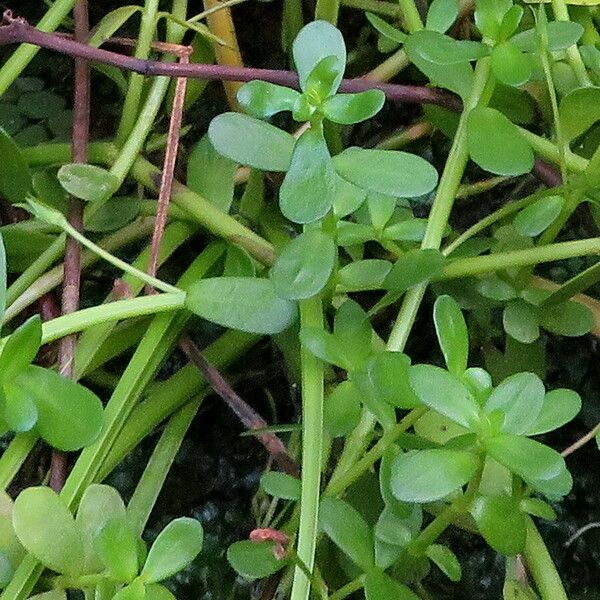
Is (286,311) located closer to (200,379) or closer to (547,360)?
(200,379)

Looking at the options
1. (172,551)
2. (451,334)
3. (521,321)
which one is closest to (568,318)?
(521,321)

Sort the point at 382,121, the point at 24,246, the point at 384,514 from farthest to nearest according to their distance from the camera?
1. the point at 382,121
2. the point at 24,246
3. the point at 384,514

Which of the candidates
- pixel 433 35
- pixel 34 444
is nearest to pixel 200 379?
pixel 34 444

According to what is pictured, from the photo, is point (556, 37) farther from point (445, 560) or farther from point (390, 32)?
point (445, 560)

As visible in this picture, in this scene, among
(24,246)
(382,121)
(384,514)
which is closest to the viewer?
(384,514)

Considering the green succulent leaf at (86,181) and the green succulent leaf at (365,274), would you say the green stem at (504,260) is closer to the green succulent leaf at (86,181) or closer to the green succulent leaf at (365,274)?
the green succulent leaf at (365,274)

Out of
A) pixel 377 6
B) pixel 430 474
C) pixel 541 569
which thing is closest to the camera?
pixel 430 474

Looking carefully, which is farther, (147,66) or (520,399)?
(147,66)
